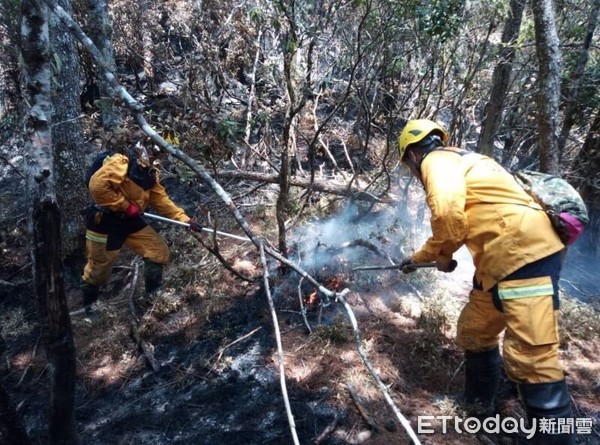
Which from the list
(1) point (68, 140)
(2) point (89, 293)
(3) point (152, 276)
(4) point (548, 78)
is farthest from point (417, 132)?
(1) point (68, 140)

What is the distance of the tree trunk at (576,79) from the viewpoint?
5.71m

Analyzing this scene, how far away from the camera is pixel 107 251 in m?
5.09

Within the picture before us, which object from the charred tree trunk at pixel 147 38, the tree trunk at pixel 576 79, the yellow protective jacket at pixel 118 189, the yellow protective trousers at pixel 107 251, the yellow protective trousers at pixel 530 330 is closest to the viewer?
the yellow protective trousers at pixel 530 330

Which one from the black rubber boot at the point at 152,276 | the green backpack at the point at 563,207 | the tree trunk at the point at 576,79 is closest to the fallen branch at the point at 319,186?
the black rubber boot at the point at 152,276

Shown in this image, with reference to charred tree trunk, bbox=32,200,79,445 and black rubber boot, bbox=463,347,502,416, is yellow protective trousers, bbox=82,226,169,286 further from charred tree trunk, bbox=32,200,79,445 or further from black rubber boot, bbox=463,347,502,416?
black rubber boot, bbox=463,347,502,416

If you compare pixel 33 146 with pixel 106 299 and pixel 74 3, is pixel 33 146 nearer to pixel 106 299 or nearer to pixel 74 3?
pixel 106 299

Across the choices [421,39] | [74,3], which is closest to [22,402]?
[421,39]

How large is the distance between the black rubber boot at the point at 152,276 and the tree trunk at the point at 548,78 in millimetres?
4545

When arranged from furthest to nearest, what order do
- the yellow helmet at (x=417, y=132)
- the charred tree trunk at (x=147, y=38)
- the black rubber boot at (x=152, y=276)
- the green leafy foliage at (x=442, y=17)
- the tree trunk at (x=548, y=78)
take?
1. the charred tree trunk at (x=147, y=38)
2. the black rubber boot at (x=152, y=276)
3. the green leafy foliage at (x=442, y=17)
4. the tree trunk at (x=548, y=78)
5. the yellow helmet at (x=417, y=132)

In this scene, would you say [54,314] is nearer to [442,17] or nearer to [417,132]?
[417,132]

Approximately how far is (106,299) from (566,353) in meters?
5.75

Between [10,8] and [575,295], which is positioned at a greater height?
[10,8]

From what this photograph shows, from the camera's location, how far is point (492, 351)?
3.50 meters

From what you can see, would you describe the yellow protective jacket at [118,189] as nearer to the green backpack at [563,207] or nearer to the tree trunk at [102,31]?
the tree trunk at [102,31]
